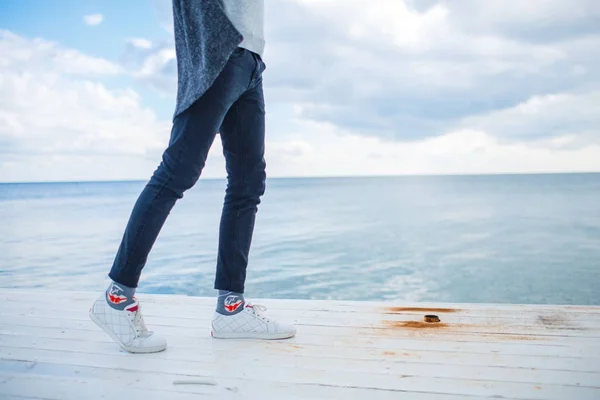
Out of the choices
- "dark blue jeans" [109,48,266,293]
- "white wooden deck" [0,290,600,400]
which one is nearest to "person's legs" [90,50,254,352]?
"dark blue jeans" [109,48,266,293]

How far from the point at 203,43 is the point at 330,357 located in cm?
120

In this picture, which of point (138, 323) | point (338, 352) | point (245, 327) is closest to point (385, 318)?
point (338, 352)

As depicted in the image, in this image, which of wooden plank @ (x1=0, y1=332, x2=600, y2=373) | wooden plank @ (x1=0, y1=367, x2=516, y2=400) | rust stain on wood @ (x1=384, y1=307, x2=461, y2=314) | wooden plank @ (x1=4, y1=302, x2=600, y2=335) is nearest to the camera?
wooden plank @ (x1=0, y1=367, x2=516, y2=400)

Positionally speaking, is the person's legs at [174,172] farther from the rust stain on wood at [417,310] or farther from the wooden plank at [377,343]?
the rust stain on wood at [417,310]

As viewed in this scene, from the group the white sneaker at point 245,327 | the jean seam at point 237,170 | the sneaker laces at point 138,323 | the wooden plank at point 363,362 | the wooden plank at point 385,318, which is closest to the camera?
the wooden plank at point 363,362

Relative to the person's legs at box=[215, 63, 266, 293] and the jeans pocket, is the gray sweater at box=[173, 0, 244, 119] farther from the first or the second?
the person's legs at box=[215, 63, 266, 293]

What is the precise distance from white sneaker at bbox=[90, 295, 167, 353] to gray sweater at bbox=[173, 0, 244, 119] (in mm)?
735

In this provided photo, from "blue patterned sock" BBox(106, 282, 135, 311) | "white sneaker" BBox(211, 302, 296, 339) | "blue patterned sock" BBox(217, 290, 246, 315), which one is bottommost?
"white sneaker" BBox(211, 302, 296, 339)

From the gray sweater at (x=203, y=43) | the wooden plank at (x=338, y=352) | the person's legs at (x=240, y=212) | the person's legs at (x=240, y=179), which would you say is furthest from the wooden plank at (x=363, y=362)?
the gray sweater at (x=203, y=43)

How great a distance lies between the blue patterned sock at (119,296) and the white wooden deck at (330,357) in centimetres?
20

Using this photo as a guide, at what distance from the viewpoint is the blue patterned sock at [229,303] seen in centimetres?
186

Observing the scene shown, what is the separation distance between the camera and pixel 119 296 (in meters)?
1.61

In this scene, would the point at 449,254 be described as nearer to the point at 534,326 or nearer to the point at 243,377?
the point at 534,326

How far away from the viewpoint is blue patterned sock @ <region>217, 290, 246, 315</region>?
1.86 metres
